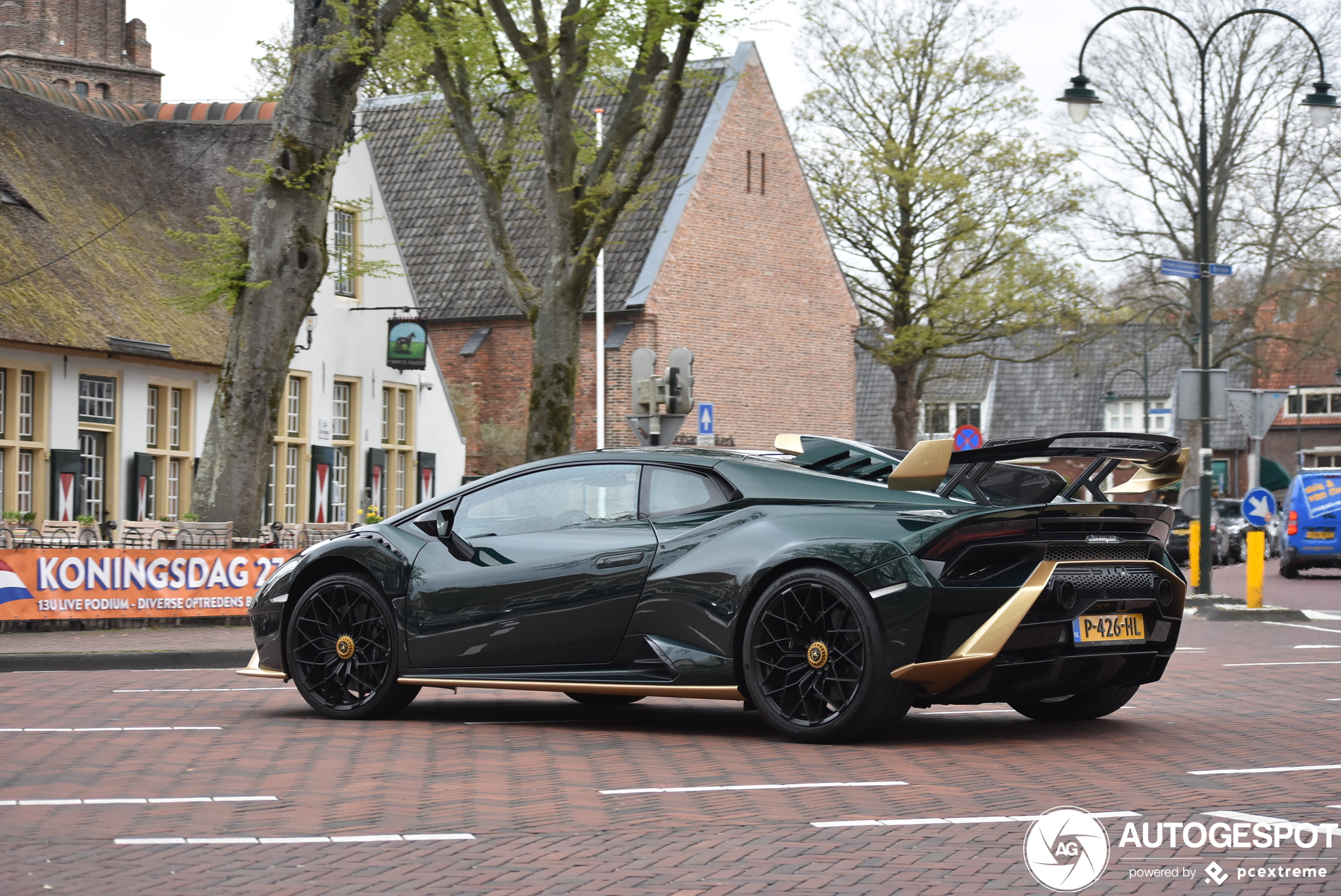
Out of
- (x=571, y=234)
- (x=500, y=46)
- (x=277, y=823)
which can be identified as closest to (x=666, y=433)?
(x=571, y=234)

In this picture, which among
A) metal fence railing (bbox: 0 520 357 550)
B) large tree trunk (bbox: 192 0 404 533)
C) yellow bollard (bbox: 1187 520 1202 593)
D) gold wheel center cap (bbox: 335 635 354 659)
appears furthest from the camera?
yellow bollard (bbox: 1187 520 1202 593)

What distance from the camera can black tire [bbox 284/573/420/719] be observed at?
9453 millimetres

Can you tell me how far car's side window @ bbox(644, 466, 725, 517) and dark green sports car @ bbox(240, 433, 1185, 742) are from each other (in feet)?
0.04

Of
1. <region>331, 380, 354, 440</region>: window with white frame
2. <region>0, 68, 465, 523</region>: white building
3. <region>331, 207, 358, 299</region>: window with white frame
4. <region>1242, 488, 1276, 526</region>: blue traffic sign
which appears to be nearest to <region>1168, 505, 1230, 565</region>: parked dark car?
<region>1242, 488, 1276, 526</region>: blue traffic sign

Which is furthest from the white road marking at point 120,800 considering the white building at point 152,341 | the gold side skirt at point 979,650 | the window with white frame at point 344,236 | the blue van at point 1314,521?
the blue van at point 1314,521

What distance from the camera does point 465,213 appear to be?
43500 millimetres

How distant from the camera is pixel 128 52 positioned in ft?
221

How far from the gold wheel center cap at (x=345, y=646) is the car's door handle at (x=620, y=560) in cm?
165

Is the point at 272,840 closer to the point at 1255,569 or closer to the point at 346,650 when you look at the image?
the point at 346,650

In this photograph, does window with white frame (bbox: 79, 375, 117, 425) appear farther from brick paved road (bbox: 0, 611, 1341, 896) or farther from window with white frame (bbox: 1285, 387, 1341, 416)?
window with white frame (bbox: 1285, 387, 1341, 416)

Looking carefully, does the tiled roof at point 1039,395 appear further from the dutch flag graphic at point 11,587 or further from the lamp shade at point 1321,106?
the dutch flag graphic at point 11,587

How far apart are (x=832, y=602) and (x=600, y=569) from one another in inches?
52.3

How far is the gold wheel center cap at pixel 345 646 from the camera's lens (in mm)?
9562

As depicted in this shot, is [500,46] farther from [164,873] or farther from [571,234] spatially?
[164,873]
